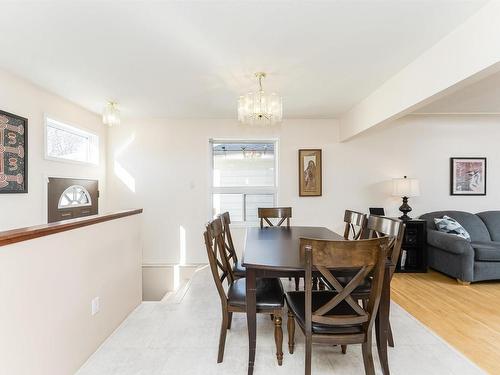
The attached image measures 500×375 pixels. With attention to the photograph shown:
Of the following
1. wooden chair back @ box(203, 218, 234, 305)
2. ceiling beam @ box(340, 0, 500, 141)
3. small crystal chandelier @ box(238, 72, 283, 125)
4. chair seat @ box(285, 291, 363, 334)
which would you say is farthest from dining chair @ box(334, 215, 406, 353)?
small crystal chandelier @ box(238, 72, 283, 125)

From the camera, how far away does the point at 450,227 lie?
397 centimetres

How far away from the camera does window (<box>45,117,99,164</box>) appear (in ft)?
11.3

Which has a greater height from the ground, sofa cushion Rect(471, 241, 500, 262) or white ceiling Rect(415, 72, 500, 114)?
white ceiling Rect(415, 72, 500, 114)

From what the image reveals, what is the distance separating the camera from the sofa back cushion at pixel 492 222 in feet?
13.6

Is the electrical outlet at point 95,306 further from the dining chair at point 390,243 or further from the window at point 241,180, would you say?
the window at point 241,180

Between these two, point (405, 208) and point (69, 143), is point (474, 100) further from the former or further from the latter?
point (69, 143)

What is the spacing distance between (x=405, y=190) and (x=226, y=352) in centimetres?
345

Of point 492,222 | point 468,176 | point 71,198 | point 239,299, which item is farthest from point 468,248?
point 71,198

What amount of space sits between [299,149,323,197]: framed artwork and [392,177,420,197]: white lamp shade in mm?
1131

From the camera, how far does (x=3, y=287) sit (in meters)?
1.35

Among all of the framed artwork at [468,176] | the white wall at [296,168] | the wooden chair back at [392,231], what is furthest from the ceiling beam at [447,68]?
the framed artwork at [468,176]

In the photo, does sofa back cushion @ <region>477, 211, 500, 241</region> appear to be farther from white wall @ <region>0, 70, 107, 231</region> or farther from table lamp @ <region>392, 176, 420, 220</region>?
white wall @ <region>0, 70, 107, 231</region>

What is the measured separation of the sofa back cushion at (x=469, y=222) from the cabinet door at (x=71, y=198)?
5.09 m

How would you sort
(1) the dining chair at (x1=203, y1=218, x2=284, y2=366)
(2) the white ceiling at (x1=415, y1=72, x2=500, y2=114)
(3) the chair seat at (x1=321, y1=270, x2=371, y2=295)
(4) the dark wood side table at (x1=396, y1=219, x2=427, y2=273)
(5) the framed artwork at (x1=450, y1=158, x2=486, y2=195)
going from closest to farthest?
1. (1) the dining chair at (x1=203, y1=218, x2=284, y2=366)
2. (3) the chair seat at (x1=321, y1=270, x2=371, y2=295)
3. (2) the white ceiling at (x1=415, y1=72, x2=500, y2=114)
4. (4) the dark wood side table at (x1=396, y1=219, x2=427, y2=273)
5. (5) the framed artwork at (x1=450, y1=158, x2=486, y2=195)
